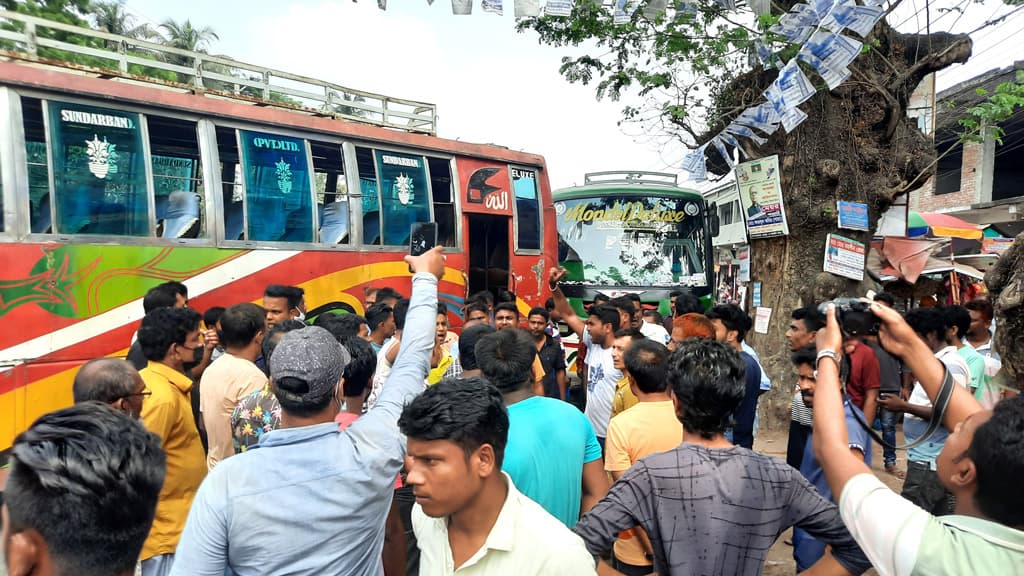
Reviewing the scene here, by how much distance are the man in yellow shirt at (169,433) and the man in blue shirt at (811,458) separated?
9.47 feet

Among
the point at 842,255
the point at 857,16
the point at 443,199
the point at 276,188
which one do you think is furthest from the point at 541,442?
the point at 842,255

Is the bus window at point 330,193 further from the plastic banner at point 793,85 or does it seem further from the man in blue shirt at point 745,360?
the plastic banner at point 793,85

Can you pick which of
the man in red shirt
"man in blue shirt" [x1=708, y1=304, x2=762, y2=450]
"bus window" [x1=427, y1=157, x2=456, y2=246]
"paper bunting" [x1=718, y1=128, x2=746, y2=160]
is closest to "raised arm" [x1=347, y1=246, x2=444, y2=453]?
"man in blue shirt" [x1=708, y1=304, x2=762, y2=450]

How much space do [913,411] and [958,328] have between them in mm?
1832

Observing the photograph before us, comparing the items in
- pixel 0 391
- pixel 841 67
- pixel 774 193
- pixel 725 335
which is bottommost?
pixel 0 391

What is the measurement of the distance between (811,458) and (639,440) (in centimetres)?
136

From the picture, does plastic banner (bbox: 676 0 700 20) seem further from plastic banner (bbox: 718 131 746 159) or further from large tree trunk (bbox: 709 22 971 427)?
plastic banner (bbox: 718 131 746 159)

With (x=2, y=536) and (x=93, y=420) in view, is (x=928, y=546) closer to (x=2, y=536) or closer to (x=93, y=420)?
(x=93, y=420)

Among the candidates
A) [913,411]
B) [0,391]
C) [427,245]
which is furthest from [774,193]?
[0,391]

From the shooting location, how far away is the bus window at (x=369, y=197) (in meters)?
7.91

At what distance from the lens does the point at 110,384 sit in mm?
2562

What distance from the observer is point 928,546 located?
1.43 m

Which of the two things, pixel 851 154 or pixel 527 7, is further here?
pixel 851 154

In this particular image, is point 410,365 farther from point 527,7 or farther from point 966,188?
point 966,188
